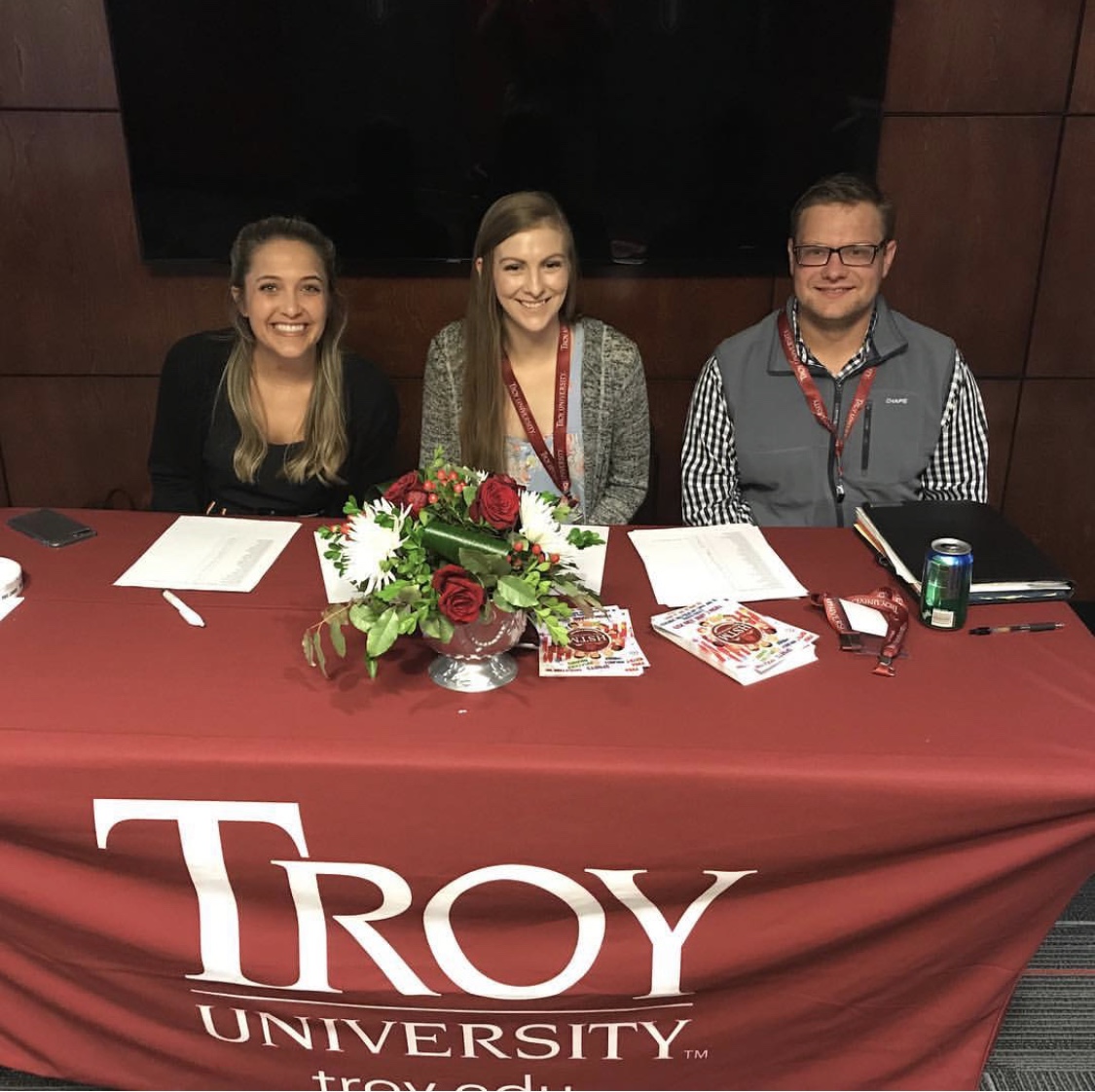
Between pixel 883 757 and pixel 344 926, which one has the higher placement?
pixel 883 757

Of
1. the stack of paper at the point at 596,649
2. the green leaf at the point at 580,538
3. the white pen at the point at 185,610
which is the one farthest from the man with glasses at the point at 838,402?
the white pen at the point at 185,610

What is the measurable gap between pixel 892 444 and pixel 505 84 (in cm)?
144

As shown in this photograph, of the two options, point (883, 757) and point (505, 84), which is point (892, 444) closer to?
point (883, 757)

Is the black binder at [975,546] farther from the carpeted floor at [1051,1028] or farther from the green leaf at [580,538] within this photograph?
the carpeted floor at [1051,1028]

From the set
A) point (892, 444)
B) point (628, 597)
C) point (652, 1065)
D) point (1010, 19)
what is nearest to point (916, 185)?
point (1010, 19)

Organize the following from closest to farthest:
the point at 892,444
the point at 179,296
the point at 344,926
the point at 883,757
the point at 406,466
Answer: the point at 883,757 < the point at 344,926 < the point at 892,444 < the point at 179,296 < the point at 406,466

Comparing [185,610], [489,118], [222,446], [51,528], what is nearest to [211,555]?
[185,610]

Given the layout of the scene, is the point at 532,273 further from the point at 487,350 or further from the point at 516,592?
the point at 516,592

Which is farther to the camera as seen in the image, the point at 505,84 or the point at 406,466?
the point at 406,466

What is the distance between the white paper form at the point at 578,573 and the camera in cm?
178

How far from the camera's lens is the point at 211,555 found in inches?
77.1

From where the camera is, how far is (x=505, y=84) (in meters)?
2.87

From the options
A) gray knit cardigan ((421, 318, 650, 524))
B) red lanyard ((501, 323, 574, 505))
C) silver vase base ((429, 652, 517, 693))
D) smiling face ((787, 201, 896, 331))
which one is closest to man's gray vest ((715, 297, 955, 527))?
smiling face ((787, 201, 896, 331))

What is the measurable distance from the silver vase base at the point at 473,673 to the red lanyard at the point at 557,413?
44.3 inches
